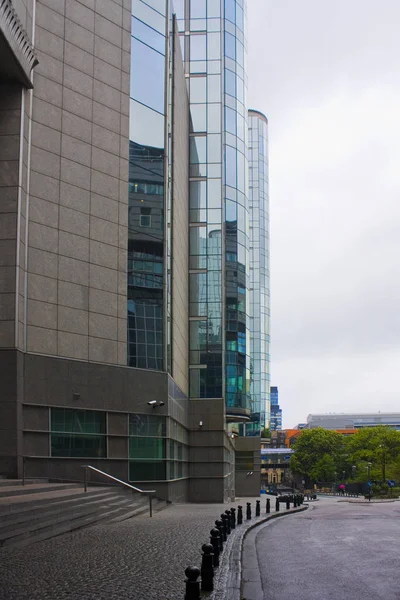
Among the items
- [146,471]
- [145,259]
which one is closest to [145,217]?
[145,259]

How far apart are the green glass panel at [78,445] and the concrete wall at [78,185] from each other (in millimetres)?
3352

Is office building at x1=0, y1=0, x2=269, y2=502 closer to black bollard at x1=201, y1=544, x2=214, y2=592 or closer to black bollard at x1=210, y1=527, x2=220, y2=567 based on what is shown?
black bollard at x1=210, y1=527, x2=220, y2=567

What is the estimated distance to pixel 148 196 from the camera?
3791cm

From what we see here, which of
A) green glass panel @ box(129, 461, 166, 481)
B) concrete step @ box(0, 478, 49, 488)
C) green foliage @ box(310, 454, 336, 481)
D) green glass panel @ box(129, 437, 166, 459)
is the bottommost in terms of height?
green foliage @ box(310, 454, 336, 481)

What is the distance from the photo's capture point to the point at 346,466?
158 meters

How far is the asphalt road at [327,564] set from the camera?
39.5ft

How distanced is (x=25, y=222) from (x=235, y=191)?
29.1 meters

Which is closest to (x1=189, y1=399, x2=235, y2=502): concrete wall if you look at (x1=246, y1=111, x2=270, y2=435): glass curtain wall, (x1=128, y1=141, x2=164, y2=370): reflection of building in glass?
(x1=128, y1=141, x2=164, y2=370): reflection of building in glass

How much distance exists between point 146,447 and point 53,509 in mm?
15820

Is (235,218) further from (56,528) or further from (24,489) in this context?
(56,528)

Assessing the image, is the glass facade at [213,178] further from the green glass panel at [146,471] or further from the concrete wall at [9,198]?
the concrete wall at [9,198]

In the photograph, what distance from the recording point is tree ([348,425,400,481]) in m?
128

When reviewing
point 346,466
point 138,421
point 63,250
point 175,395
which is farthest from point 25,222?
point 346,466

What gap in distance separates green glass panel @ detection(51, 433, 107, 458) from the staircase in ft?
6.13
